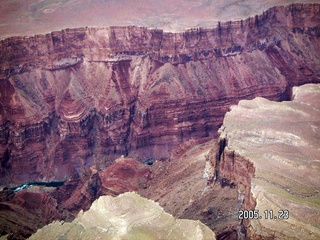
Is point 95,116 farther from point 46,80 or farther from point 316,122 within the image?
point 316,122

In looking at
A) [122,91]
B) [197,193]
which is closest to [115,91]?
[122,91]

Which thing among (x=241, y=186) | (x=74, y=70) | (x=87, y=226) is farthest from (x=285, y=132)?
(x=74, y=70)

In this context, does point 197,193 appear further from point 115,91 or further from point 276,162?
point 115,91

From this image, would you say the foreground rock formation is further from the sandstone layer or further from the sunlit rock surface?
the sunlit rock surface

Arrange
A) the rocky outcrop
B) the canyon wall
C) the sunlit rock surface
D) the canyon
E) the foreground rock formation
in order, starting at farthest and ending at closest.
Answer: the canyon wall < the canyon < the rocky outcrop < the foreground rock formation < the sunlit rock surface

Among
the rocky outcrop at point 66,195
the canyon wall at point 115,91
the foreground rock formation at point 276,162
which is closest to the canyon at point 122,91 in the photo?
the canyon wall at point 115,91

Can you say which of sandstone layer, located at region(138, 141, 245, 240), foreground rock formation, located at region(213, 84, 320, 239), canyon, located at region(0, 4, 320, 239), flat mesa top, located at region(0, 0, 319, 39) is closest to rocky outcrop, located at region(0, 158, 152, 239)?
canyon, located at region(0, 4, 320, 239)
